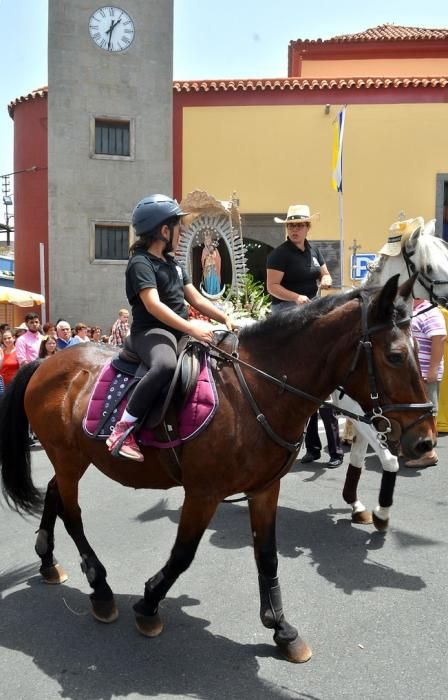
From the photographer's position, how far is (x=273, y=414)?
2.87m

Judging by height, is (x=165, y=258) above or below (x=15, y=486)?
above

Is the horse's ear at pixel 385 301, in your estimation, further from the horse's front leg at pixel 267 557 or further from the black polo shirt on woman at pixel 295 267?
the black polo shirt on woman at pixel 295 267

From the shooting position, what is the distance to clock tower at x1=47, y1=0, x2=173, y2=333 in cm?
1814

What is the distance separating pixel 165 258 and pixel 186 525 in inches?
55.2

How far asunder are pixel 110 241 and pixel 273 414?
666 inches

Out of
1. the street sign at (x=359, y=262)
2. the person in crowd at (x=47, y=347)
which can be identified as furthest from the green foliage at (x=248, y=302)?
the street sign at (x=359, y=262)

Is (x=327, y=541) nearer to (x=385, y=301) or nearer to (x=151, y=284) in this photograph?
(x=385, y=301)

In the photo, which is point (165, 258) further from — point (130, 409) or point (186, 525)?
point (186, 525)

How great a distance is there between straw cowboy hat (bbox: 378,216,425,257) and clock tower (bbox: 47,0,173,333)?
14.3 m

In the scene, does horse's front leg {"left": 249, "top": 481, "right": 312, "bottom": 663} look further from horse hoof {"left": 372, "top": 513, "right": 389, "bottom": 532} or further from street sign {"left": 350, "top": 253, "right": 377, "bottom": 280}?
street sign {"left": 350, "top": 253, "right": 377, "bottom": 280}

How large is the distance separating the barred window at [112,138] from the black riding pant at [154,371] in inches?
676

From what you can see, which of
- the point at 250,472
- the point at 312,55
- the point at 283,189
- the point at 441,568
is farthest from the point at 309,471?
the point at 312,55

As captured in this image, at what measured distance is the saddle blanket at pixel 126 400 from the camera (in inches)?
112

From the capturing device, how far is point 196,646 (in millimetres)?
3033
